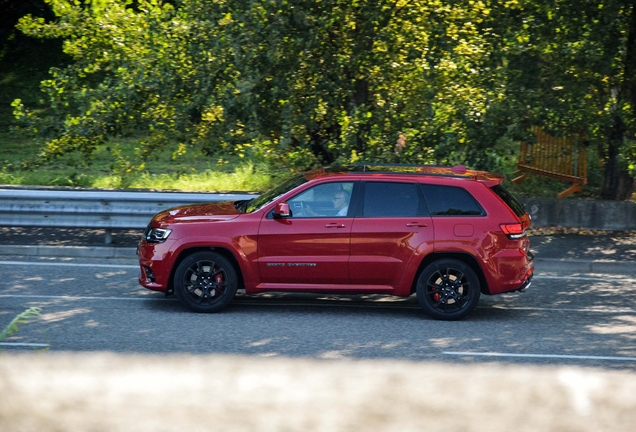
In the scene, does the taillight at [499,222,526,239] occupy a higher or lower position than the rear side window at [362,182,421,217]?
lower

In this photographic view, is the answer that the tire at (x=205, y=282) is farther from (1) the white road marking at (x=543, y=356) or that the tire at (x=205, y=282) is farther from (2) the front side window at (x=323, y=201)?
(1) the white road marking at (x=543, y=356)

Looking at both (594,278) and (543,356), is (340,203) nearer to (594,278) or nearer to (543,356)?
(543,356)

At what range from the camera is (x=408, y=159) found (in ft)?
46.7

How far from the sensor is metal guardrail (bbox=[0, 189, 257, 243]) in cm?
1328

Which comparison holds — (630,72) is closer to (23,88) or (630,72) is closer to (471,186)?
(471,186)

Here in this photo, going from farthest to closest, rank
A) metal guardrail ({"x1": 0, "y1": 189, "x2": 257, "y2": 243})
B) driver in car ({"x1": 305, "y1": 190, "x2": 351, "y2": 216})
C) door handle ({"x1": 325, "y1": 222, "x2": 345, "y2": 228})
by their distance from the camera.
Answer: metal guardrail ({"x1": 0, "y1": 189, "x2": 257, "y2": 243}) < driver in car ({"x1": 305, "y1": 190, "x2": 351, "y2": 216}) < door handle ({"x1": 325, "y1": 222, "x2": 345, "y2": 228})

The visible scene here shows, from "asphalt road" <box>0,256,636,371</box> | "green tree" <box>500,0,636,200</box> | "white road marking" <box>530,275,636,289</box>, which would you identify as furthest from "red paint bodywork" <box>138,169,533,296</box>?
"green tree" <box>500,0,636,200</box>

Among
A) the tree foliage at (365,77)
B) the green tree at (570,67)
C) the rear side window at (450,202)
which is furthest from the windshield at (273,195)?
the green tree at (570,67)

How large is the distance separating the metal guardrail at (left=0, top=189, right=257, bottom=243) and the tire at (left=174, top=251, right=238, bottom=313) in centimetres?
405

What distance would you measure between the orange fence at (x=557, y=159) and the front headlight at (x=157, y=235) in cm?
833

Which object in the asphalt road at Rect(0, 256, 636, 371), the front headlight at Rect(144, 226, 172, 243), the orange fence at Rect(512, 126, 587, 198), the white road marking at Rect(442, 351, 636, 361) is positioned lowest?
the white road marking at Rect(442, 351, 636, 361)

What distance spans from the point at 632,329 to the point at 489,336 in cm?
164

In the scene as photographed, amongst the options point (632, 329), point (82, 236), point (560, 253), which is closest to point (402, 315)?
point (632, 329)

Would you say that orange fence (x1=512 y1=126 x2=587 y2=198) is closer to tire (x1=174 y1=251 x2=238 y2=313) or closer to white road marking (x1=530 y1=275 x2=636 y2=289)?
white road marking (x1=530 y1=275 x2=636 y2=289)
